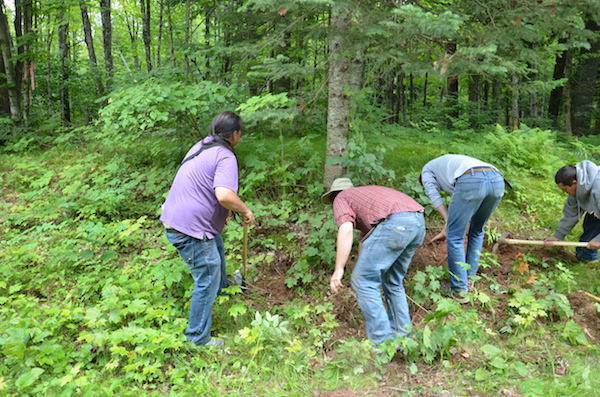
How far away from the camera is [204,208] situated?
3.26 m

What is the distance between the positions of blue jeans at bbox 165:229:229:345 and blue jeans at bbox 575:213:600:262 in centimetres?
461

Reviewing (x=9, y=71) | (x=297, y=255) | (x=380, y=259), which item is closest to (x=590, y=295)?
(x=380, y=259)

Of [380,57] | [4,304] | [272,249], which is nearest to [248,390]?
[272,249]

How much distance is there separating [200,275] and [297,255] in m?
1.86

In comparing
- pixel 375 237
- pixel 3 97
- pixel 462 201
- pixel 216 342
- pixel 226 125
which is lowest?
pixel 216 342

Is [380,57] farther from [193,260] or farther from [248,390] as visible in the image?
[248,390]

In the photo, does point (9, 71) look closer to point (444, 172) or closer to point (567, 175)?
point (444, 172)

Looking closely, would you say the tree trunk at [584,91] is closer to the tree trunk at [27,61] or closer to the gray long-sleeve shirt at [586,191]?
the gray long-sleeve shirt at [586,191]

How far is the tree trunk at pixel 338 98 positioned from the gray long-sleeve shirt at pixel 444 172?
60.2 inches

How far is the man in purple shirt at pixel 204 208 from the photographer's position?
3207mm

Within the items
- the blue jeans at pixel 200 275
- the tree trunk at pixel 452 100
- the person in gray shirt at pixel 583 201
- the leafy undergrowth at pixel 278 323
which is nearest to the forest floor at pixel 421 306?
the leafy undergrowth at pixel 278 323

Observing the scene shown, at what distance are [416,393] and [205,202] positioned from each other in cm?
233

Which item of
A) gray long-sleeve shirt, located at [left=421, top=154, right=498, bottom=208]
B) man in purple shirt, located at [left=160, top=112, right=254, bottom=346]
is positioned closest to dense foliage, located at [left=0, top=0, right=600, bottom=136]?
gray long-sleeve shirt, located at [left=421, top=154, right=498, bottom=208]

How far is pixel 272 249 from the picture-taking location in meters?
5.16
